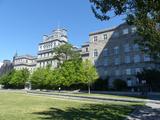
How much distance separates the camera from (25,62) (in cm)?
13950

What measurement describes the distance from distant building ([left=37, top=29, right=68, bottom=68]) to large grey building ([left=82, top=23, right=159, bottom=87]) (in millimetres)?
31050

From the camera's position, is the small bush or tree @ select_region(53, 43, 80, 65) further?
tree @ select_region(53, 43, 80, 65)

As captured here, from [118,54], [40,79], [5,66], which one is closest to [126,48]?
[118,54]

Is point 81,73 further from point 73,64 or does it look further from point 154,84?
point 154,84

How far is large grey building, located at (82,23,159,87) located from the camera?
75562 mm

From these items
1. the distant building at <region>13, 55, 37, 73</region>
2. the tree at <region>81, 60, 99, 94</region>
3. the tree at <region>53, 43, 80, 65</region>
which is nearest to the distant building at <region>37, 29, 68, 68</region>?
the distant building at <region>13, 55, 37, 73</region>

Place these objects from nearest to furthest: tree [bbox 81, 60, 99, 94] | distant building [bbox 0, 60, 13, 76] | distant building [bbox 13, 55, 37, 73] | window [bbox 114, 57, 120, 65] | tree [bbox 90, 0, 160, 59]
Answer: tree [bbox 90, 0, 160, 59]
tree [bbox 81, 60, 99, 94]
window [bbox 114, 57, 120, 65]
distant building [bbox 13, 55, 37, 73]
distant building [bbox 0, 60, 13, 76]

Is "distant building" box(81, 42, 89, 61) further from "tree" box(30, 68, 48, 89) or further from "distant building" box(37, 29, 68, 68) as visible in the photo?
"tree" box(30, 68, 48, 89)

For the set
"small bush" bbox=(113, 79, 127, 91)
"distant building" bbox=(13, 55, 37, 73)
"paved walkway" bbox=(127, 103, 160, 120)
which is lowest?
"paved walkway" bbox=(127, 103, 160, 120)

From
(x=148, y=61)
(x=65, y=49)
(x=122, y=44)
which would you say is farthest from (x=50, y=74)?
(x=148, y=61)

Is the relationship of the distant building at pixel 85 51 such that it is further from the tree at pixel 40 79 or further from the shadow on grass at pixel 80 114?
the shadow on grass at pixel 80 114

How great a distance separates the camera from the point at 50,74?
7912cm

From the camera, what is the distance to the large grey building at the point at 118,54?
75.6 metres

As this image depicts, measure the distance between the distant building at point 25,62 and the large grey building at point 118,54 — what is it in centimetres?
5729
